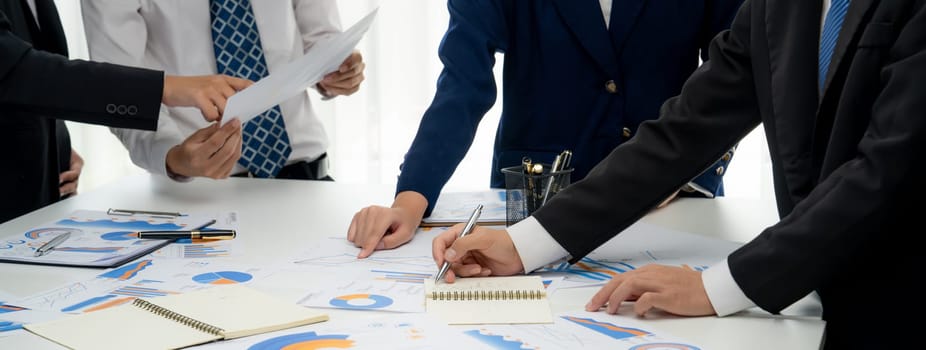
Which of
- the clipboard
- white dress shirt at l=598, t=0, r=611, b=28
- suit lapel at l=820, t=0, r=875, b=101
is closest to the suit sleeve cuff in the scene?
white dress shirt at l=598, t=0, r=611, b=28

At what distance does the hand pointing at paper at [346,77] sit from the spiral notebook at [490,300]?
884 millimetres

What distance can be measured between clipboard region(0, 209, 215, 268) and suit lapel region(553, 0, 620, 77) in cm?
76

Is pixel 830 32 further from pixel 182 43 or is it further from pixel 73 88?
pixel 182 43

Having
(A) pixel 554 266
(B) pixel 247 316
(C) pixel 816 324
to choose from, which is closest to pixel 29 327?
(B) pixel 247 316

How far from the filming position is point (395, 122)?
12.5 feet

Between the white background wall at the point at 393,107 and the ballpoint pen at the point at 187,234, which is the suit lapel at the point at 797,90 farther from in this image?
the white background wall at the point at 393,107

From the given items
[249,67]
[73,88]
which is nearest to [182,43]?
[249,67]

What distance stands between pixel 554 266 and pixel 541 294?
6.0 inches

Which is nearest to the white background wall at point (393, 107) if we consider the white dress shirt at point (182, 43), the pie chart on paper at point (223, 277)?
the white dress shirt at point (182, 43)

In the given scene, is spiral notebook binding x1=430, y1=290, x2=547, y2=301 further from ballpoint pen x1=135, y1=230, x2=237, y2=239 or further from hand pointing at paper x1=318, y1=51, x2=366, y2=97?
hand pointing at paper x1=318, y1=51, x2=366, y2=97

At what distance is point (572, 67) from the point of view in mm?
1736

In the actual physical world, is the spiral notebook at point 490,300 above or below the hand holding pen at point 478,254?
below

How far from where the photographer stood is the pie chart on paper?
1.21m

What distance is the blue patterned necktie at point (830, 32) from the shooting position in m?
1.06
